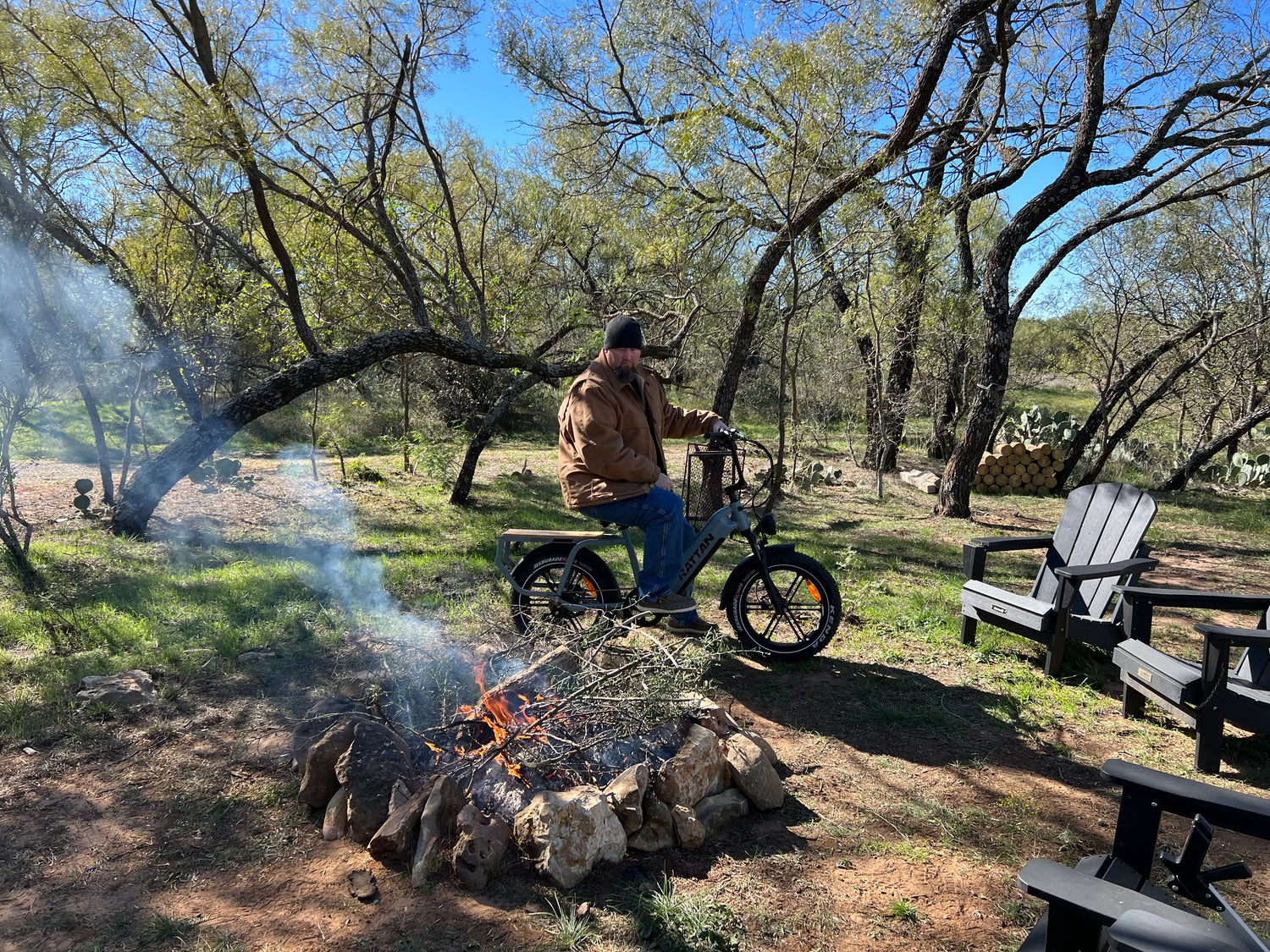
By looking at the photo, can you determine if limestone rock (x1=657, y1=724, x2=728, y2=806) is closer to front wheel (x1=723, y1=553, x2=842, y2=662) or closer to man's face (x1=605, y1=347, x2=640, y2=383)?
front wheel (x1=723, y1=553, x2=842, y2=662)

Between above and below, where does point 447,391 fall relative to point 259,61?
below

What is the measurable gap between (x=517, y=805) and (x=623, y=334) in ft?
7.61

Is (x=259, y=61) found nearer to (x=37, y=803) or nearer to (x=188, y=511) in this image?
(x=188, y=511)

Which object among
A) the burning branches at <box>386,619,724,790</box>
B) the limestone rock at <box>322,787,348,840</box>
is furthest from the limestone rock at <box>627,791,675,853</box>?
the limestone rock at <box>322,787,348,840</box>

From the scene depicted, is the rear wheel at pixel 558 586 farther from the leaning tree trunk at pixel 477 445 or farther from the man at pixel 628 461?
the leaning tree trunk at pixel 477 445

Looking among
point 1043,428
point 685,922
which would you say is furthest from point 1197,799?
point 1043,428

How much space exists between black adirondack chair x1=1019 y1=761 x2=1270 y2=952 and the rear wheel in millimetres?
2736

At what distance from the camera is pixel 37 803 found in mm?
2729

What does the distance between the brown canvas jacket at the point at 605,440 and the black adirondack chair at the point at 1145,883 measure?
2.57m

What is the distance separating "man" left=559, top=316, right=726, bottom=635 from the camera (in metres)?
3.89

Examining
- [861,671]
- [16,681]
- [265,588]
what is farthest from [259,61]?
[861,671]

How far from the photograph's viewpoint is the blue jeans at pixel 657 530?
402cm

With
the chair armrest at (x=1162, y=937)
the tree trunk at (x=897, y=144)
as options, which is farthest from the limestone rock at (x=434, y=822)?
the tree trunk at (x=897, y=144)

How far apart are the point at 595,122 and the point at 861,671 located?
→ 28.5ft
